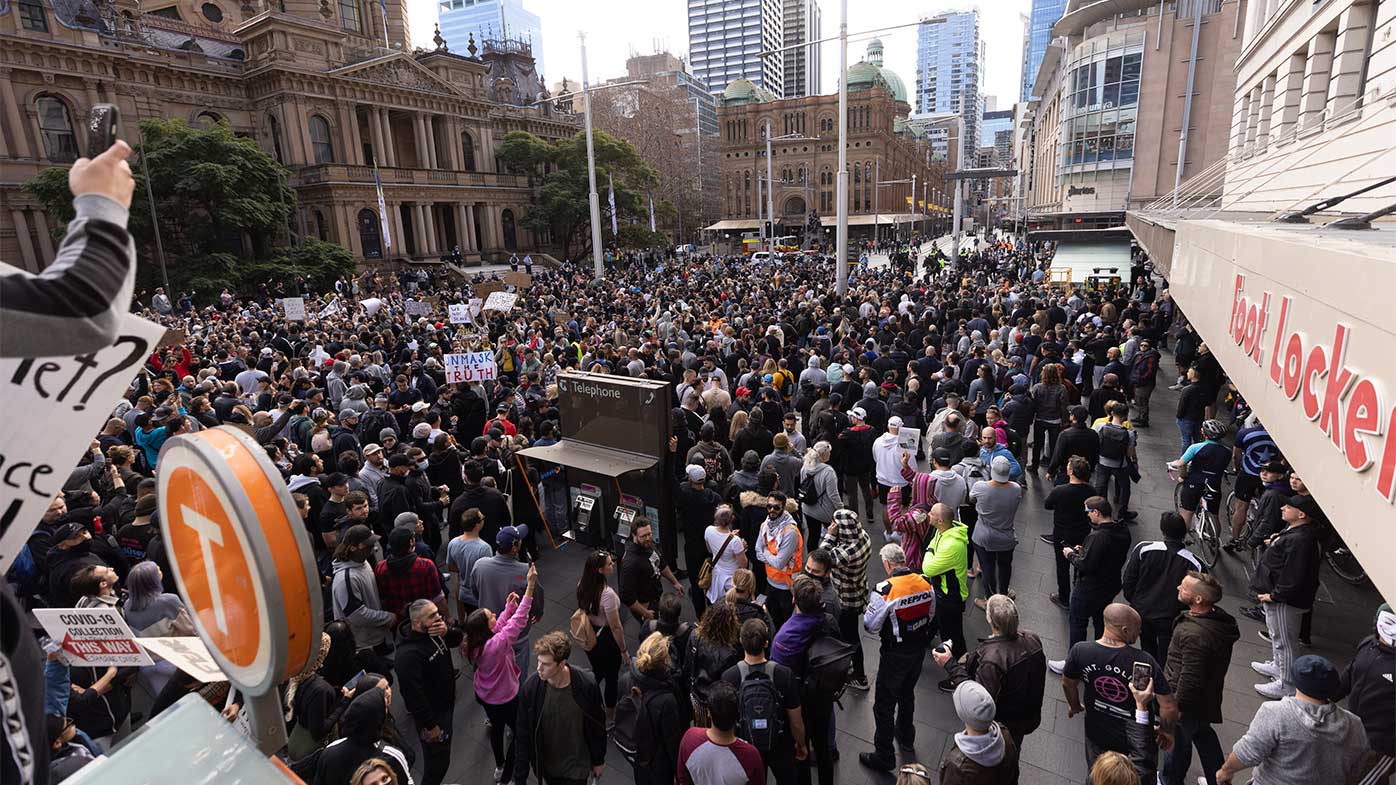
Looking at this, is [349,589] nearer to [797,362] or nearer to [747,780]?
[747,780]

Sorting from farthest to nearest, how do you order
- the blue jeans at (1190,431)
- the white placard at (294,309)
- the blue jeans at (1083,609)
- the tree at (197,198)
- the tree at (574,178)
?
1. the tree at (574,178)
2. the tree at (197,198)
3. the white placard at (294,309)
4. the blue jeans at (1190,431)
5. the blue jeans at (1083,609)

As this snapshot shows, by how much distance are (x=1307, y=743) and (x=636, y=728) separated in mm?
3666

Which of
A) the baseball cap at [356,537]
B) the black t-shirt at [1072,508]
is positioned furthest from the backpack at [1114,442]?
the baseball cap at [356,537]

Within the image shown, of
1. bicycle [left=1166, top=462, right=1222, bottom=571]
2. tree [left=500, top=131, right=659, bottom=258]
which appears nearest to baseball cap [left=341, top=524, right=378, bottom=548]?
bicycle [left=1166, top=462, right=1222, bottom=571]

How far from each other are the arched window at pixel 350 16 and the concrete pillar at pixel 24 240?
25.9 metres

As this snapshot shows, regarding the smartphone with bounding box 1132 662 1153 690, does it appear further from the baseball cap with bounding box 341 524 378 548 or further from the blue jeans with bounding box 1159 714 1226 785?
the baseball cap with bounding box 341 524 378 548

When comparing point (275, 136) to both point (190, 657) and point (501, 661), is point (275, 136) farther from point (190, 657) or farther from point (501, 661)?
point (190, 657)

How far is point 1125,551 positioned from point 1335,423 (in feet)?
9.61

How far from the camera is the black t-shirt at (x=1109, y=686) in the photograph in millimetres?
4211

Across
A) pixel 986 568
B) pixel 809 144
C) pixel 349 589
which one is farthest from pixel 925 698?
pixel 809 144

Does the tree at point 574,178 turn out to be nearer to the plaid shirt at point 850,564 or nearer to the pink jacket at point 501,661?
the plaid shirt at point 850,564

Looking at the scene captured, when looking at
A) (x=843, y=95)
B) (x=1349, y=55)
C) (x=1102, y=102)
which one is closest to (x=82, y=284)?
(x=1349, y=55)

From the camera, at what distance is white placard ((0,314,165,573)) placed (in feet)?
5.05

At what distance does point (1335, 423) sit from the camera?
10.3 ft
